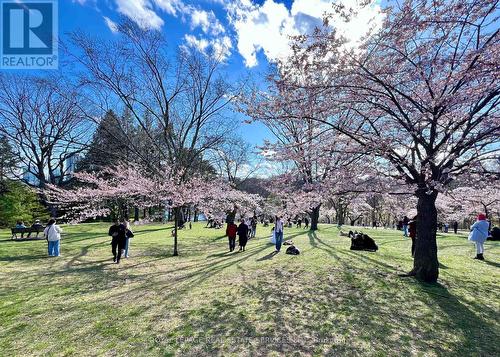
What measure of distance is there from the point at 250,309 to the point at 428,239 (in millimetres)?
5013

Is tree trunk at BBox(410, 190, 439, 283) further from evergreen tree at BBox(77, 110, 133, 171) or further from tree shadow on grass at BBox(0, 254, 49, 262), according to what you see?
evergreen tree at BBox(77, 110, 133, 171)

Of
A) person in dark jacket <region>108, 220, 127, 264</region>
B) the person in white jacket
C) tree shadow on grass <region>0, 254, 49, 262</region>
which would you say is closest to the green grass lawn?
tree shadow on grass <region>0, 254, 49, 262</region>

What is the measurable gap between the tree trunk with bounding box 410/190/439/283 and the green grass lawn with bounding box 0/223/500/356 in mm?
364

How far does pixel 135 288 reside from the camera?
7.11m

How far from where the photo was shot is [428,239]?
7.21m

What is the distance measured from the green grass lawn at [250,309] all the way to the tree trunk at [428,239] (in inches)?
14.3

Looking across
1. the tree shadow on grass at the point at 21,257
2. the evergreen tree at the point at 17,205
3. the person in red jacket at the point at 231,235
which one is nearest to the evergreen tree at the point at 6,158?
the evergreen tree at the point at 17,205

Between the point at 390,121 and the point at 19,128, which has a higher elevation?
the point at 19,128

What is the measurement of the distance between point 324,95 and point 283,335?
533cm

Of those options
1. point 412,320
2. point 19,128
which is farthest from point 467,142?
point 19,128

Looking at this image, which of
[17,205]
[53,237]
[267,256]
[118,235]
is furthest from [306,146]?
[17,205]

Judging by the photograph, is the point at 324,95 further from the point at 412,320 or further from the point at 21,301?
the point at 21,301

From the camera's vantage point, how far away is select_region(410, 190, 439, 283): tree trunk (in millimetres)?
7215

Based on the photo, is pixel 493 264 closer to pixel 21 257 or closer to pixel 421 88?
pixel 421 88
